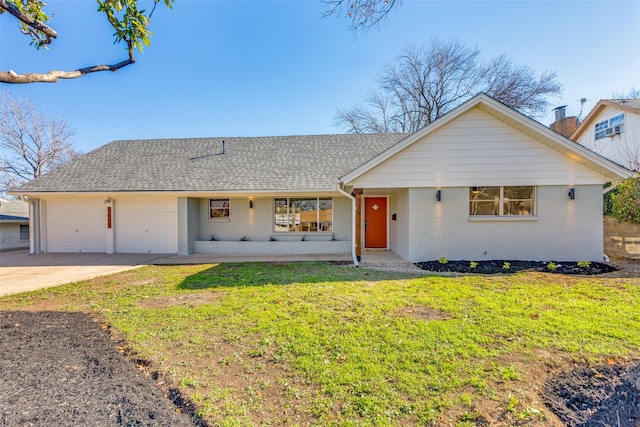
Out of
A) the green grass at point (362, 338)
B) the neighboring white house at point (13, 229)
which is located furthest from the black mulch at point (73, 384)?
the neighboring white house at point (13, 229)

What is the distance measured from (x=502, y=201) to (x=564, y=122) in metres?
16.9

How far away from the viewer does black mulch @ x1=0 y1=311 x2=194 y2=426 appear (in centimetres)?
230

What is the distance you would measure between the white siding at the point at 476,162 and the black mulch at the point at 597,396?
680 centimetres

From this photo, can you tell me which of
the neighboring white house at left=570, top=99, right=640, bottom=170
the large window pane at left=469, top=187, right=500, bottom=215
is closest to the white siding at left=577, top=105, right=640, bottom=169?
the neighboring white house at left=570, top=99, right=640, bottom=170

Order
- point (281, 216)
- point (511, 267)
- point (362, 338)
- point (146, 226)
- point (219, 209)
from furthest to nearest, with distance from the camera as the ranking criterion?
point (219, 209) < point (281, 216) < point (146, 226) < point (511, 267) < point (362, 338)

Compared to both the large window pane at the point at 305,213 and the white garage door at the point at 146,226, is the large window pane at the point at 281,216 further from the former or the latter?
the white garage door at the point at 146,226

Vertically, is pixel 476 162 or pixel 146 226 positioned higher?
pixel 476 162

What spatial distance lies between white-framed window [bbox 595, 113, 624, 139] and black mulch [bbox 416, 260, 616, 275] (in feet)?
40.8

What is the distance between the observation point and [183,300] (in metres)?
5.53

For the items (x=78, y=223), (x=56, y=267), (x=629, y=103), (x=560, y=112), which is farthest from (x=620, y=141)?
(x=78, y=223)

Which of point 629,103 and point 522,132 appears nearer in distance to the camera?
point 522,132

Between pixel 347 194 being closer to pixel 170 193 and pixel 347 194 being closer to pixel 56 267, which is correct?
pixel 170 193

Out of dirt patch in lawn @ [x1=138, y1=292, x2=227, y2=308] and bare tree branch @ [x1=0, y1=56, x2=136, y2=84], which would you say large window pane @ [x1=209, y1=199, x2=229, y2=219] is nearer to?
dirt patch in lawn @ [x1=138, y1=292, x2=227, y2=308]

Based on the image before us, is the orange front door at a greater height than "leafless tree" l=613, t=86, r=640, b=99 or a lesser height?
lesser
